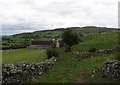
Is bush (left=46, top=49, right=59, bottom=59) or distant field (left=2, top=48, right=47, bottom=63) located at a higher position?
bush (left=46, top=49, right=59, bottom=59)

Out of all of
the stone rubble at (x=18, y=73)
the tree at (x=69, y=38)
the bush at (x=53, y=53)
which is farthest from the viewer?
the tree at (x=69, y=38)

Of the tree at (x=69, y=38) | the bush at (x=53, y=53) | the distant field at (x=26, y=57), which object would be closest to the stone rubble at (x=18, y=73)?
the bush at (x=53, y=53)

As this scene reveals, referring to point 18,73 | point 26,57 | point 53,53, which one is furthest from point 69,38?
point 18,73

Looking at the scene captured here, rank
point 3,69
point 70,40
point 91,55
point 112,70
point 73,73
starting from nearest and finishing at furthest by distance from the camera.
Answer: point 3,69 → point 112,70 → point 73,73 → point 91,55 → point 70,40

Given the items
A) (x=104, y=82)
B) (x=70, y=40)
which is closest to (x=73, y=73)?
(x=104, y=82)

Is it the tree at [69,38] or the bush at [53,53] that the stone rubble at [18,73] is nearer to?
the bush at [53,53]

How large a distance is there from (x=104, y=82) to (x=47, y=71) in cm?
785

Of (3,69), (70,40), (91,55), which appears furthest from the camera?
(70,40)

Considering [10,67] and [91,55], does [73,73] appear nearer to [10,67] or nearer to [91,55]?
[10,67]

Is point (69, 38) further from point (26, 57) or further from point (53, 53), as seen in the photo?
point (53, 53)

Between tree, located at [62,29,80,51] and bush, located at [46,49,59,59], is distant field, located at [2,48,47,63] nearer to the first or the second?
bush, located at [46,49,59,59]

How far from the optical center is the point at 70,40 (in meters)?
55.6

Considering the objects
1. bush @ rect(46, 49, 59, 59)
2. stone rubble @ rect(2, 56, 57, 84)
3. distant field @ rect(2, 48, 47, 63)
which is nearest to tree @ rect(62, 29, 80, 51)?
distant field @ rect(2, 48, 47, 63)

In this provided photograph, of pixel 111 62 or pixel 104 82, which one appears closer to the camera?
pixel 104 82
